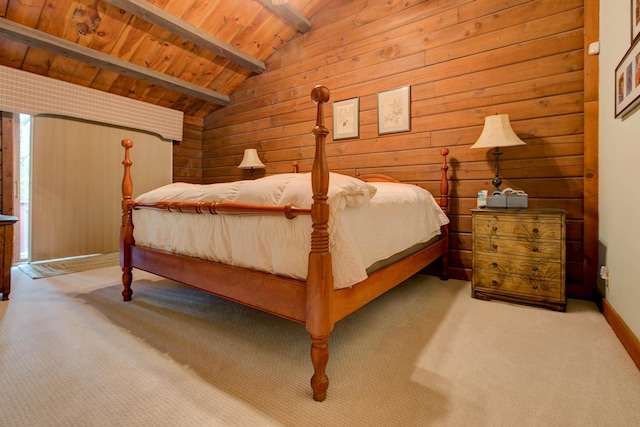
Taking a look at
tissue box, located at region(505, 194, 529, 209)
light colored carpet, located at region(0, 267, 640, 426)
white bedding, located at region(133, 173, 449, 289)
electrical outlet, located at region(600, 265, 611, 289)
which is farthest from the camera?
tissue box, located at region(505, 194, 529, 209)

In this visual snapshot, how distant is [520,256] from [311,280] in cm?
167

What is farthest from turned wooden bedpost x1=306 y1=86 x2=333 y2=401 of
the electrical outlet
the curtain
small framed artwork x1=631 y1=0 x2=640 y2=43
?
the curtain

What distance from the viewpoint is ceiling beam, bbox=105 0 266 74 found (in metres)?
2.69

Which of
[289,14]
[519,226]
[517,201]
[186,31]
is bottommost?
[519,226]

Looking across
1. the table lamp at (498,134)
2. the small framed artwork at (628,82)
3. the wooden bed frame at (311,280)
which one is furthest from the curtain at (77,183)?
the small framed artwork at (628,82)

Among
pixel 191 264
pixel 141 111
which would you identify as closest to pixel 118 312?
pixel 191 264

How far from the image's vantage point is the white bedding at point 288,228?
1192 mm

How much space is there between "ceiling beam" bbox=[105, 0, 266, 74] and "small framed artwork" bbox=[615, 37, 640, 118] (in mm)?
3494

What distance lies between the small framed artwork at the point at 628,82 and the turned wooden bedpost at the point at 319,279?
1478 mm

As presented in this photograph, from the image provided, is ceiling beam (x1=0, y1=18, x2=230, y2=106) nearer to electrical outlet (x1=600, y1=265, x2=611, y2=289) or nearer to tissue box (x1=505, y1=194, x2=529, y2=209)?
tissue box (x1=505, y1=194, x2=529, y2=209)

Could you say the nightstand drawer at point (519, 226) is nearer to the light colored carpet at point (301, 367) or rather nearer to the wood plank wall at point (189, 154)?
the light colored carpet at point (301, 367)

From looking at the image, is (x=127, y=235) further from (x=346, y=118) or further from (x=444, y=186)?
(x=444, y=186)

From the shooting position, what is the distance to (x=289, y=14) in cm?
332

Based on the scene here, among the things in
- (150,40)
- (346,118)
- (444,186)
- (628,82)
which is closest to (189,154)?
(150,40)
